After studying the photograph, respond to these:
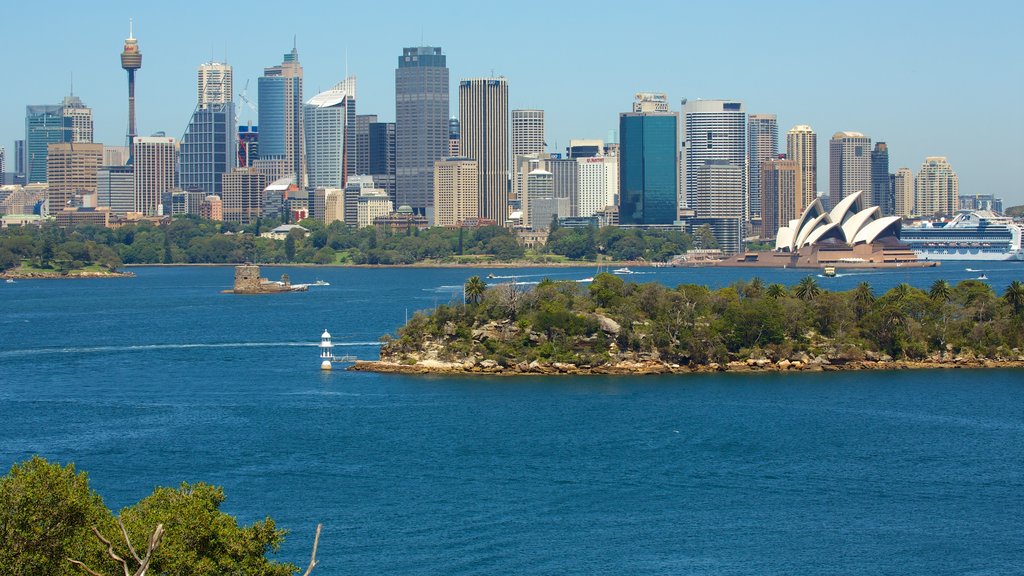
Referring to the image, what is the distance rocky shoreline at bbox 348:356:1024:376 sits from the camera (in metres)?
52.7

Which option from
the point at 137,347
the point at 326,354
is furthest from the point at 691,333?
the point at 137,347

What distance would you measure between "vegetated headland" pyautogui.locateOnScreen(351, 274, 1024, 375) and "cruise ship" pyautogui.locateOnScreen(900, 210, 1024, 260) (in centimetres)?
12126

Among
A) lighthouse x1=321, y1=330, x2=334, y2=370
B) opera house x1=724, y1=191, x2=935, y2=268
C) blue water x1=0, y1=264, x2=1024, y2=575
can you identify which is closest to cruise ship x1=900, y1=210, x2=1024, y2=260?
opera house x1=724, y1=191, x2=935, y2=268

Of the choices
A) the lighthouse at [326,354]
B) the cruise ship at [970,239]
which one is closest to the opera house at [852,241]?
the cruise ship at [970,239]

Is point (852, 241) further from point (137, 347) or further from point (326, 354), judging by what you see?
point (326, 354)

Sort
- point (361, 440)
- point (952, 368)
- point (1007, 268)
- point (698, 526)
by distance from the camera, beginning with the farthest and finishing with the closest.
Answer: point (1007, 268)
point (952, 368)
point (361, 440)
point (698, 526)

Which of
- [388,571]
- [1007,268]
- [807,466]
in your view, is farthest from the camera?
[1007,268]

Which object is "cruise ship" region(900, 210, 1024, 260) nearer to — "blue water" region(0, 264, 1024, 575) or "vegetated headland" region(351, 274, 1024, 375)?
"vegetated headland" region(351, 274, 1024, 375)

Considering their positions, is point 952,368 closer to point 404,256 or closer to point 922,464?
point 922,464

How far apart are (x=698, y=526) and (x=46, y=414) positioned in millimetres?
21910

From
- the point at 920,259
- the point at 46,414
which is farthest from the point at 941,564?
the point at 920,259

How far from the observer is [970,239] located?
18062cm

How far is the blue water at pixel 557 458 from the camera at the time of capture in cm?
2881

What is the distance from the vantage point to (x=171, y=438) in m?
40.2
